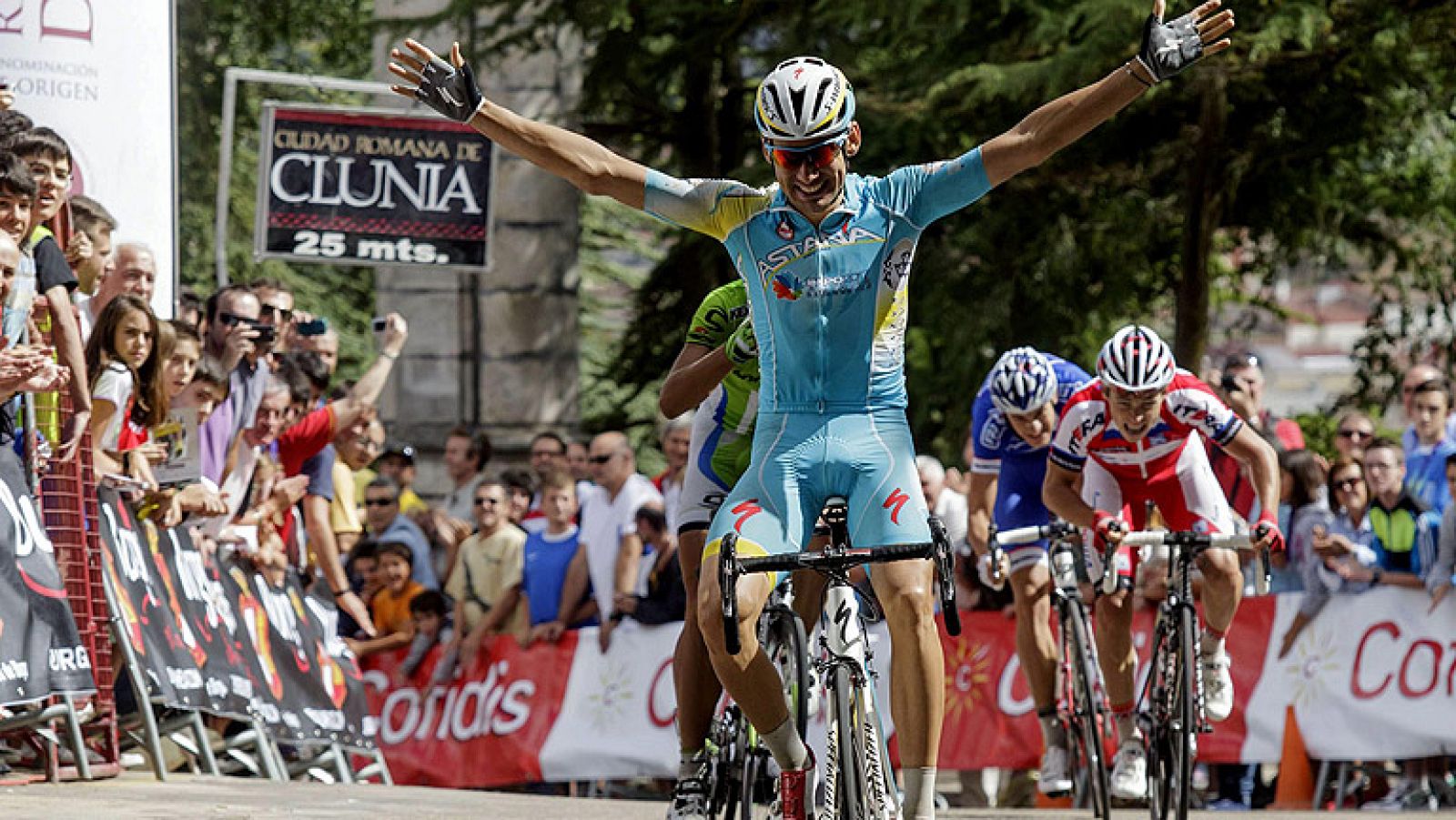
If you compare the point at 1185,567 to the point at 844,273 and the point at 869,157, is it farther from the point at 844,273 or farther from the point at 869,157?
the point at 869,157

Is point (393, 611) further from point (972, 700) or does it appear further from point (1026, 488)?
point (1026, 488)

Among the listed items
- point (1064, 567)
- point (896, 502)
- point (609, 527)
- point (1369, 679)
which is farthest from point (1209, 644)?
point (609, 527)

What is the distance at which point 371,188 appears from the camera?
1811 centimetres

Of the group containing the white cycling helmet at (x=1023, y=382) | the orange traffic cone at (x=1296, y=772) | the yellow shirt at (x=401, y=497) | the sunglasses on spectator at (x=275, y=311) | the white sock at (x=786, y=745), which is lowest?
the orange traffic cone at (x=1296, y=772)

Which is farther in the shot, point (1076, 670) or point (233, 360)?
point (233, 360)

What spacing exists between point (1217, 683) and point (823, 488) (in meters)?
3.92

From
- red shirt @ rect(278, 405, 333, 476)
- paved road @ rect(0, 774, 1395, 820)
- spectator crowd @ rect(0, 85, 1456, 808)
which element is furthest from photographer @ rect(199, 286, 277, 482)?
paved road @ rect(0, 774, 1395, 820)

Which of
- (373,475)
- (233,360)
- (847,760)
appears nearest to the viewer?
(847,760)

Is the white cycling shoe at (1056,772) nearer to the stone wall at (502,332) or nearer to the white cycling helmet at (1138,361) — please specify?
the white cycling helmet at (1138,361)

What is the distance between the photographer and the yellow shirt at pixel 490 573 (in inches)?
652

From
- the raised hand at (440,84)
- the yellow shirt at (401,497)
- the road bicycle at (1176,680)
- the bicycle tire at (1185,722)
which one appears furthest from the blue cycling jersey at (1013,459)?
the yellow shirt at (401,497)

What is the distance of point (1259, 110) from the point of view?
2023 centimetres

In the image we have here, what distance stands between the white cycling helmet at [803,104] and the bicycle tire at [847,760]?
167 centimetres

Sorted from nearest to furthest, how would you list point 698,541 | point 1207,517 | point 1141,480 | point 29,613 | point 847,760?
point 847,760, point 698,541, point 29,613, point 1207,517, point 1141,480
